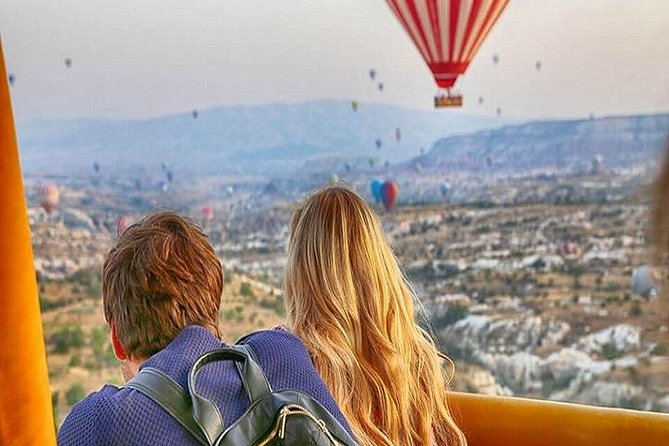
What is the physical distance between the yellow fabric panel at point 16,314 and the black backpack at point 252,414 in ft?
1.31

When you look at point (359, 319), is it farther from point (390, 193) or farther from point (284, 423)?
point (390, 193)

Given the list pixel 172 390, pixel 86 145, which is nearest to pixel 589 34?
pixel 86 145

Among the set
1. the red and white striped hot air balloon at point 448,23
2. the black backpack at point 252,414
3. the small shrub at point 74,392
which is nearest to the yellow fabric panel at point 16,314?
the black backpack at point 252,414

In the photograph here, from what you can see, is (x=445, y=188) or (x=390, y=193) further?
(x=390, y=193)

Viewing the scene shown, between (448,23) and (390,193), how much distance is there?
1151 millimetres

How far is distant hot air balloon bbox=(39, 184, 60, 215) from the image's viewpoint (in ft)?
16.3

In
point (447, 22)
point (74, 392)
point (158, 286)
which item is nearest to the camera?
point (158, 286)

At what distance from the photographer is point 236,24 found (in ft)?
17.5

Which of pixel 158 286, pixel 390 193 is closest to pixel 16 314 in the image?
pixel 158 286

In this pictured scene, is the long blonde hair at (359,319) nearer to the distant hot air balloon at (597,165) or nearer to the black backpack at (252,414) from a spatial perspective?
the black backpack at (252,414)

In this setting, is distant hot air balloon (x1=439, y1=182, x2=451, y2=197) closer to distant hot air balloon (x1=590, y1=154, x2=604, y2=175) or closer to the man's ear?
distant hot air balloon (x1=590, y1=154, x2=604, y2=175)

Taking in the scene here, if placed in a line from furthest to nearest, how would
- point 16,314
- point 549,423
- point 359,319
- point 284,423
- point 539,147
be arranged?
1. point 539,147
2. point 549,423
3. point 359,319
4. point 284,423
5. point 16,314

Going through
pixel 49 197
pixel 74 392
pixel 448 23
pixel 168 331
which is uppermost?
pixel 448 23

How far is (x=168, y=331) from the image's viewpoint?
1268 mm
